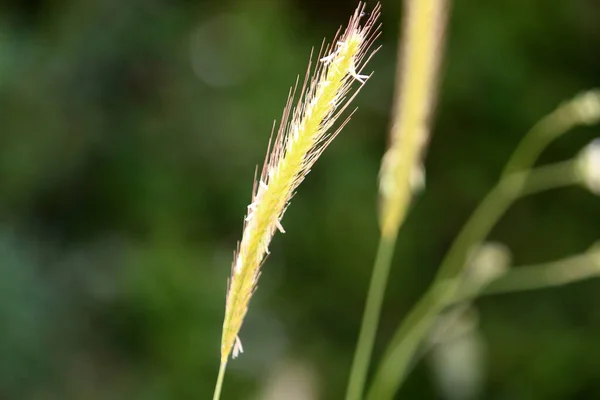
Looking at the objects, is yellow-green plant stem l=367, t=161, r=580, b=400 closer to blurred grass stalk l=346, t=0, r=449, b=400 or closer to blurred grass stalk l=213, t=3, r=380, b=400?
blurred grass stalk l=346, t=0, r=449, b=400

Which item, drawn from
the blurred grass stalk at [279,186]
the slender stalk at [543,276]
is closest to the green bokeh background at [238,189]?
the slender stalk at [543,276]

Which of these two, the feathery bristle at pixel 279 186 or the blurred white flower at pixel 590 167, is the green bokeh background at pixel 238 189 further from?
the feathery bristle at pixel 279 186

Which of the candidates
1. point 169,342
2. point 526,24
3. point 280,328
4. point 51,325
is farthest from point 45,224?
point 526,24

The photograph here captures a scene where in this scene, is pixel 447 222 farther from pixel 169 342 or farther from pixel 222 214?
pixel 169 342

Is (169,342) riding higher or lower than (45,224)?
lower

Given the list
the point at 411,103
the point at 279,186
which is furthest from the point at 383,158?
the point at 279,186
